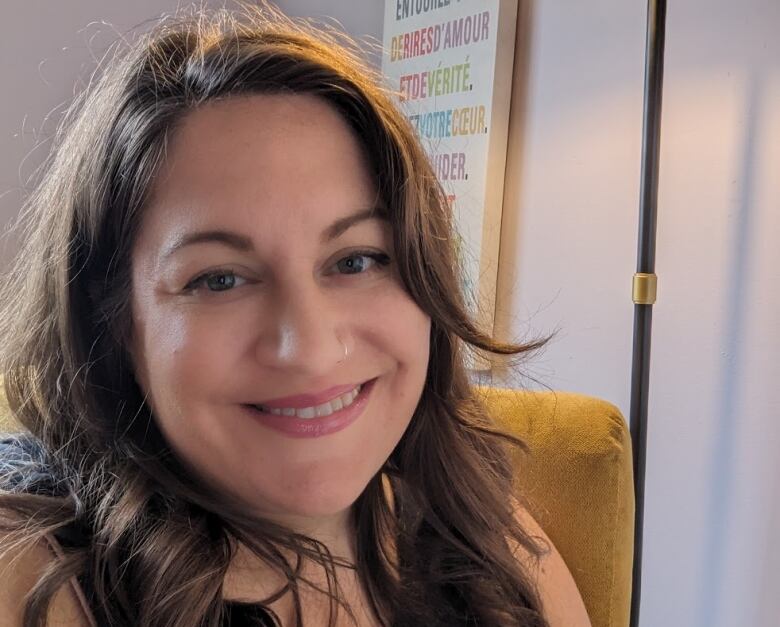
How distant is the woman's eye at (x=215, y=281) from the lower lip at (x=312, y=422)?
0.35ft

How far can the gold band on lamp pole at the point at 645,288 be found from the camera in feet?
3.69

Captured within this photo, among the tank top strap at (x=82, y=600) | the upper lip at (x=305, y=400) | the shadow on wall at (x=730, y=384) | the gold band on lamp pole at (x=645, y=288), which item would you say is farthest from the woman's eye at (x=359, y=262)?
the shadow on wall at (x=730, y=384)

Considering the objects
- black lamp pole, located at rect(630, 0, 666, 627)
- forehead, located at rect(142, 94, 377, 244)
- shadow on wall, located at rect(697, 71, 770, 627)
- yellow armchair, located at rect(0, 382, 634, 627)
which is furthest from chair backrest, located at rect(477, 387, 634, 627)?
forehead, located at rect(142, 94, 377, 244)

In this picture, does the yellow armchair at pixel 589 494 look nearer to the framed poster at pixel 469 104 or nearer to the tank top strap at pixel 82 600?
the tank top strap at pixel 82 600

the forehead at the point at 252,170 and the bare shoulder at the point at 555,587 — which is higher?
the forehead at the point at 252,170

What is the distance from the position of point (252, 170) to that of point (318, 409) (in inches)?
8.6

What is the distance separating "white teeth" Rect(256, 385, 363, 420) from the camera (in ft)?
2.34

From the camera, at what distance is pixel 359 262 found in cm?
76

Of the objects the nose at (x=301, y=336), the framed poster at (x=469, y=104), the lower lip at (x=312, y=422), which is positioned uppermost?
the framed poster at (x=469, y=104)

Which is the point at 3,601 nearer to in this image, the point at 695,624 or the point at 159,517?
the point at 159,517

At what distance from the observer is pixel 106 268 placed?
0.74 metres

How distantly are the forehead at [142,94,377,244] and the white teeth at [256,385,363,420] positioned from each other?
163 mm

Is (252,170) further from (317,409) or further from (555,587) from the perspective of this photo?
(555,587)

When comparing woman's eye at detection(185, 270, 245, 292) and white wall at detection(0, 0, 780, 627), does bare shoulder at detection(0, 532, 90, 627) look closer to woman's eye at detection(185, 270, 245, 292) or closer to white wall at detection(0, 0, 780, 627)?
woman's eye at detection(185, 270, 245, 292)
